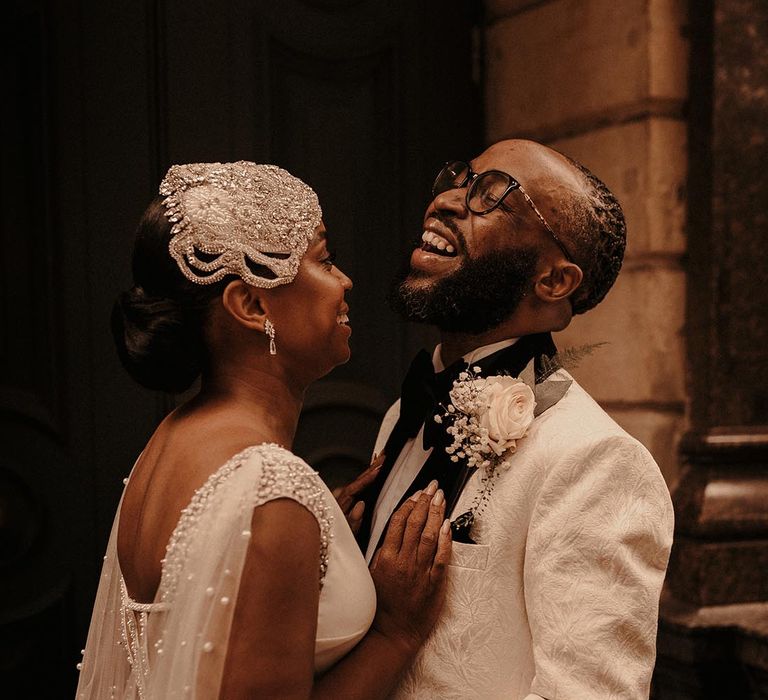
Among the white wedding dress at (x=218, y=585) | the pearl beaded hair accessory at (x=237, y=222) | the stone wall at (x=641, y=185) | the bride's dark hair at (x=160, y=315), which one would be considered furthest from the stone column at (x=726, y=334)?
the bride's dark hair at (x=160, y=315)

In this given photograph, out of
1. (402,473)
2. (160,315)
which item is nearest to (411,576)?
(402,473)

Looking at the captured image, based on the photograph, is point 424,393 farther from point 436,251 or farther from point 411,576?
point 411,576

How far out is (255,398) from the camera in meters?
1.72

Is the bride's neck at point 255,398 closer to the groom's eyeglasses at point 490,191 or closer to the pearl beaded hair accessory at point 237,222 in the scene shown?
the pearl beaded hair accessory at point 237,222

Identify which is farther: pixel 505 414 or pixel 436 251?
pixel 436 251

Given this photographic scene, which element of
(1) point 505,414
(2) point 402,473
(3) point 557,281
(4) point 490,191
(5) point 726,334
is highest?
(4) point 490,191

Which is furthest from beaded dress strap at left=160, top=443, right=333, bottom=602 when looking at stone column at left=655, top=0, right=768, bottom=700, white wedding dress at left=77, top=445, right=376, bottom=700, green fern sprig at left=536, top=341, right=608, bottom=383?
stone column at left=655, top=0, right=768, bottom=700

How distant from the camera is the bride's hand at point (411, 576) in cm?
175

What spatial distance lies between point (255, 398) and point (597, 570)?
67 cm

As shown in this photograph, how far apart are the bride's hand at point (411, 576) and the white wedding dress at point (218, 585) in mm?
61

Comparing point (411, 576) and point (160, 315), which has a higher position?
point (160, 315)

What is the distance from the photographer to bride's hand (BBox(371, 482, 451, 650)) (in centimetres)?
175

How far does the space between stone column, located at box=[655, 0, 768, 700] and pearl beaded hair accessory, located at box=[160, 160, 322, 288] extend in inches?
65.7

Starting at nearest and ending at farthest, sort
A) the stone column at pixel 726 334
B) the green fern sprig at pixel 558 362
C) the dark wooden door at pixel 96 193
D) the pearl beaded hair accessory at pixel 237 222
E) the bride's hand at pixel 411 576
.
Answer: the pearl beaded hair accessory at pixel 237 222 → the bride's hand at pixel 411 576 → the green fern sprig at pixel 558 362 → the dark wooden door at pixel 96 193 → the stone column at pixel 726 334
